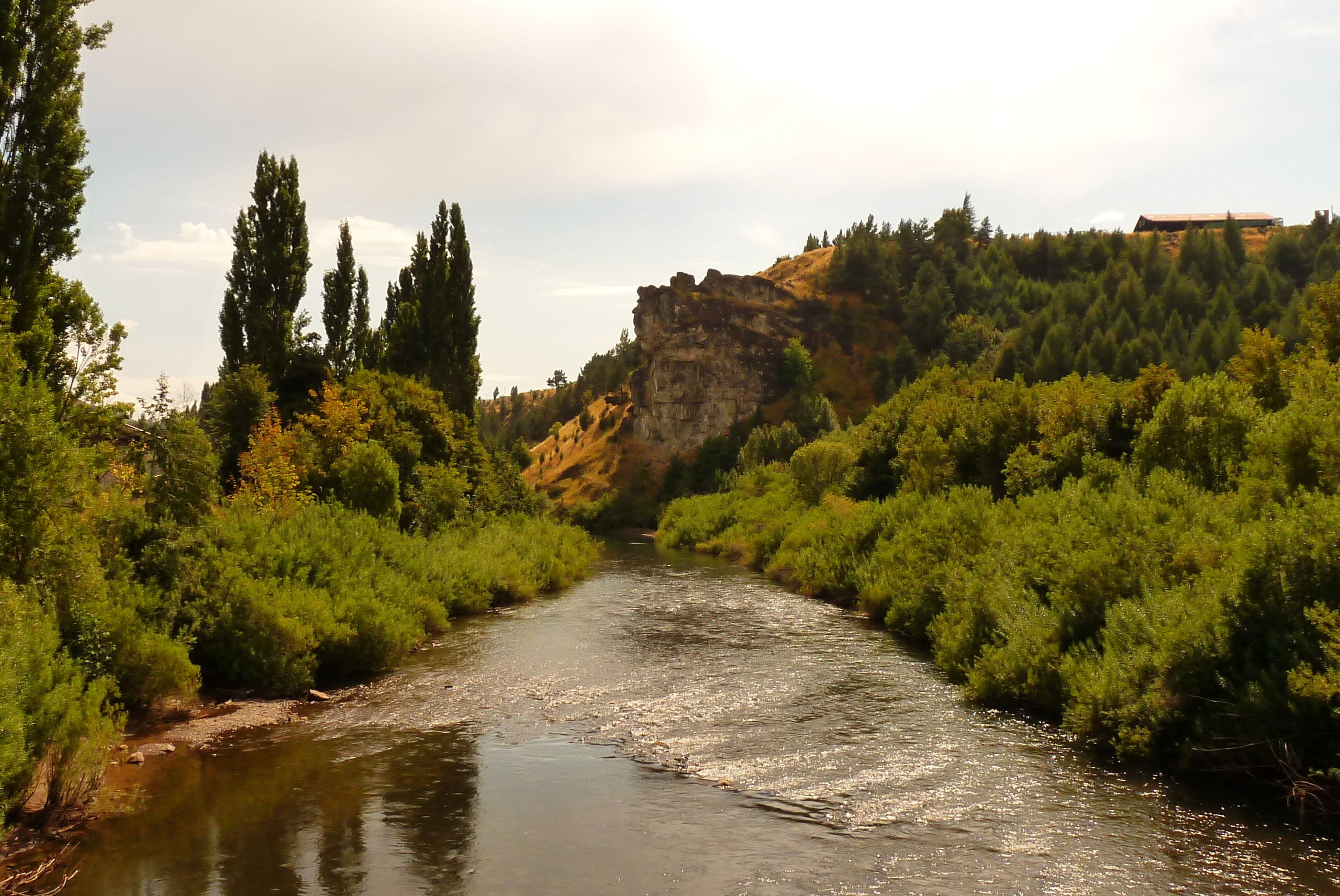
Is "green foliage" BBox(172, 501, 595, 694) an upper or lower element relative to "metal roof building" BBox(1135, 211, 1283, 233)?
lower

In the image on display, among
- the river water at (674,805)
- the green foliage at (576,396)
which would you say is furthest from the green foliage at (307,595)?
the green foliage at (576,396)

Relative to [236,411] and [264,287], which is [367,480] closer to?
[236,411]

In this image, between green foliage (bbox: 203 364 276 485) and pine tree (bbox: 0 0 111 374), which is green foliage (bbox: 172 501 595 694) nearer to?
pine tree (bbox: 0 0 111 374)

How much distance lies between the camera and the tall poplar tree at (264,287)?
49.7 m

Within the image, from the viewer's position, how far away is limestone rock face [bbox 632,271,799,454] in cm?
13638

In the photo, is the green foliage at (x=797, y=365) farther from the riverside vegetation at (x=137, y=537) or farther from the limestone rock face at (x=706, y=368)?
the riverside vegetation at (x=137, y=537)

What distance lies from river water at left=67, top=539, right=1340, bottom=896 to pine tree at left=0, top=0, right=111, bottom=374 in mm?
12722

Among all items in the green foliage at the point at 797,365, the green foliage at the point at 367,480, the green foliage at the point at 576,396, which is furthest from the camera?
the green foliage at the point at 576,396

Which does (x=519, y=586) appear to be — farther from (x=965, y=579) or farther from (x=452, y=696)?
(x=965, y=579)

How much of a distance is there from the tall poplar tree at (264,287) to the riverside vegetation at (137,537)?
598 cm

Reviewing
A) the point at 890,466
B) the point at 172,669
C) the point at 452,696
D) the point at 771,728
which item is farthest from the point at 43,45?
the point at 890,466

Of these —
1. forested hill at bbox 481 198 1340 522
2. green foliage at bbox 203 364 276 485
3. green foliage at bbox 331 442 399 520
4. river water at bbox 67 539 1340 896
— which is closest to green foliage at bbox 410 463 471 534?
green foliage at bbox 331 442 399 520

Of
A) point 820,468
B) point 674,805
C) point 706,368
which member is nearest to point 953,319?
point 706,368

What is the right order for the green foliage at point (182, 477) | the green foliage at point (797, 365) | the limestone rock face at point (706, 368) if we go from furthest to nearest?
the limestone rock face at point (706, 368) < the green foliage at point (797, 365) < the green foliage at point (182, 477)
